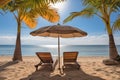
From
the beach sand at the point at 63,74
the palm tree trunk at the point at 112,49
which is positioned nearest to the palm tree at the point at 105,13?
the palm tree trunk at the point at 112,49

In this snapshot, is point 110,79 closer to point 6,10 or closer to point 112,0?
point 112,0

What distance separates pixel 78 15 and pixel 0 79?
681 cm

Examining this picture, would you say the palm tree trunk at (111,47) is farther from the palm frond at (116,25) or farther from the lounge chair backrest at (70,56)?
the lounge chair backrest at (70,56)

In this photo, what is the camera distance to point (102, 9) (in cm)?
1329

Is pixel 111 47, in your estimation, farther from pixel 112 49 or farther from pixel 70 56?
pixel 70 56

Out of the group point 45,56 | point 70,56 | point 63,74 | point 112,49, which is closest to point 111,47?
point 112,49

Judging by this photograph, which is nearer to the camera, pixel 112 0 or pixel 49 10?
pixel 112 0

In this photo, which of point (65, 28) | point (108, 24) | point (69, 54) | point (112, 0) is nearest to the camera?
point (65, 28)

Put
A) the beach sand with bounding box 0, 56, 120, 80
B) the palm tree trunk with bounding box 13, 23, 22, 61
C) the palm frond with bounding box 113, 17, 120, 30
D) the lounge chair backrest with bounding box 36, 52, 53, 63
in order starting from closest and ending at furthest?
the beach sand with bounding box 0, 56, 120, 80 → the lounge chair backrest with bounding box 36, 52, 53, 63 → the palm frond with bounding box 113, 17, 120, 30 → the palm tree trunk with bounding box 13, 23, 22, 61

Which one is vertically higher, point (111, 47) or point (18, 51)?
point (111, 47)

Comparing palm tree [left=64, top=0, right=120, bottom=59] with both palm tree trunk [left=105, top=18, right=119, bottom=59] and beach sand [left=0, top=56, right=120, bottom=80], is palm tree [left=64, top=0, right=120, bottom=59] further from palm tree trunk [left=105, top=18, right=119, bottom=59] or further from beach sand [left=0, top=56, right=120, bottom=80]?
beach sand [left=0, top=56, right=120, bottom=80]

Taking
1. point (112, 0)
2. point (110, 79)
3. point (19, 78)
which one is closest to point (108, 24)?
point (112, 0)

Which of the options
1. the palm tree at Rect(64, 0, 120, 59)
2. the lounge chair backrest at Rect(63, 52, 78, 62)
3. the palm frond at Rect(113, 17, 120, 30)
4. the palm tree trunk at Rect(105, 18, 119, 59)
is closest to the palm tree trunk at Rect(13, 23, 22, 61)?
the palm tree at Rect(64, 0, 120, 59)

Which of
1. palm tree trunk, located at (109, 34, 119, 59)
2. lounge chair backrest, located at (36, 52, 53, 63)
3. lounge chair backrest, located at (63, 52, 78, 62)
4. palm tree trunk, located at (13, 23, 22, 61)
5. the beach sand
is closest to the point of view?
the beach sand
